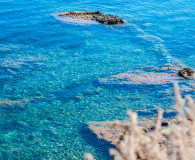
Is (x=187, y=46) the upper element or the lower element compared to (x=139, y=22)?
lower

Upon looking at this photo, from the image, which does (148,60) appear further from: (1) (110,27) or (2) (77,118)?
(2) (77,118)

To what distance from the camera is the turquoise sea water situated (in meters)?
18.2

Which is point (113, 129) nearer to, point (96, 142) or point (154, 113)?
point (96, 142)

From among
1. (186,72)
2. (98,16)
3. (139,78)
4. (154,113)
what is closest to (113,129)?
(154,113)

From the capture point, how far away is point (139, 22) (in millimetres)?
38062

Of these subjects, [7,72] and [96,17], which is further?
[96,17]

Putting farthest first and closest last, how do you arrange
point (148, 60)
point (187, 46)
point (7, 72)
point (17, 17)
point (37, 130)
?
point (17, 17), point (187, 46), point (148, 60), point (7, 72), point (37, 130)

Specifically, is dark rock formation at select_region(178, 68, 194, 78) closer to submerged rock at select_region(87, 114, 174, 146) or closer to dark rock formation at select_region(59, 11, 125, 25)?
submerged rock at select_region(87, 114, 174, 146)

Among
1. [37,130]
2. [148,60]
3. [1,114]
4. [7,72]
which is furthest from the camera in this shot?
[148,60]

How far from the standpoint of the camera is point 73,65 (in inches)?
1061

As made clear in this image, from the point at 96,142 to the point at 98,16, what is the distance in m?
25.0

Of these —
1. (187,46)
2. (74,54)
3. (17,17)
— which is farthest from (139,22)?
(17,17)

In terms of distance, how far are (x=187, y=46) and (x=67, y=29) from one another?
17.1m

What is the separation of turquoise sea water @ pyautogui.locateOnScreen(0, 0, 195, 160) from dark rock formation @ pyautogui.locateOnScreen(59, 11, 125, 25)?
1.28m
